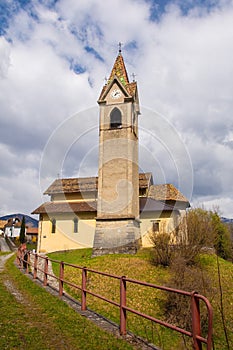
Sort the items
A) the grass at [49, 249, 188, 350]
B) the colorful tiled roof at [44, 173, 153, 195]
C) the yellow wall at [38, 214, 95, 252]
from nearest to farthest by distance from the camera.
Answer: the grass at [49, 249, 188, 350], the yellow wall at [38, 214, 95, 252], the colorful tiled roof at [44, 173, 153, 195]

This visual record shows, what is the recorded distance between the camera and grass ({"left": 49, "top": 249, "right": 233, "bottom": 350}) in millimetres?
Answer: 9977

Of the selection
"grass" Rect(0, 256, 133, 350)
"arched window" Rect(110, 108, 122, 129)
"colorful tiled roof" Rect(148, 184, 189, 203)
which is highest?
"arched window" Rect(110, 108, 122, 129)

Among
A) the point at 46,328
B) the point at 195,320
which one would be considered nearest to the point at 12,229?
the point at 46,328

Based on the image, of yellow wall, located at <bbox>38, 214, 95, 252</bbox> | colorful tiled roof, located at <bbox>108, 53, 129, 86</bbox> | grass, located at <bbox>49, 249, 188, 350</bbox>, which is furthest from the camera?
yellow wall, located at <bbox>38, 214, 95, 252</bbox>

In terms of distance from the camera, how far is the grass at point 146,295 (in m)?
9.98

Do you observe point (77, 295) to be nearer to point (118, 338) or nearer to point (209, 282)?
point (209, 282)

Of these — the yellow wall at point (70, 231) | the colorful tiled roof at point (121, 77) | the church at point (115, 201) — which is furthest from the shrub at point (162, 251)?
the colorful tiled roof at point (121, 77)

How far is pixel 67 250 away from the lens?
3075 centimetres

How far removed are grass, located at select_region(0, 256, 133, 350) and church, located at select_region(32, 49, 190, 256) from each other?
14.2 metres

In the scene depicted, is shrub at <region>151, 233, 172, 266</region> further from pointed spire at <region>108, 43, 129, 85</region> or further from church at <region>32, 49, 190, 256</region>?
pointed spire at <region>108, 43, 129, 85</region>

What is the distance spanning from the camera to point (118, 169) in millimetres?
27094

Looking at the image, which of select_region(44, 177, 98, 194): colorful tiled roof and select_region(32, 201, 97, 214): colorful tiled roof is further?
select_region(44, 177, 98, 194): colorful tiled roof

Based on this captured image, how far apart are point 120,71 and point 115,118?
556 cm

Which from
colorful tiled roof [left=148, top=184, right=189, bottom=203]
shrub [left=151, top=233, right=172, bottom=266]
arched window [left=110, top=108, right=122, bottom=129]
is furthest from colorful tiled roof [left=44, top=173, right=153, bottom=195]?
shrub [left=151, top=233, right=172, bottom=266]
